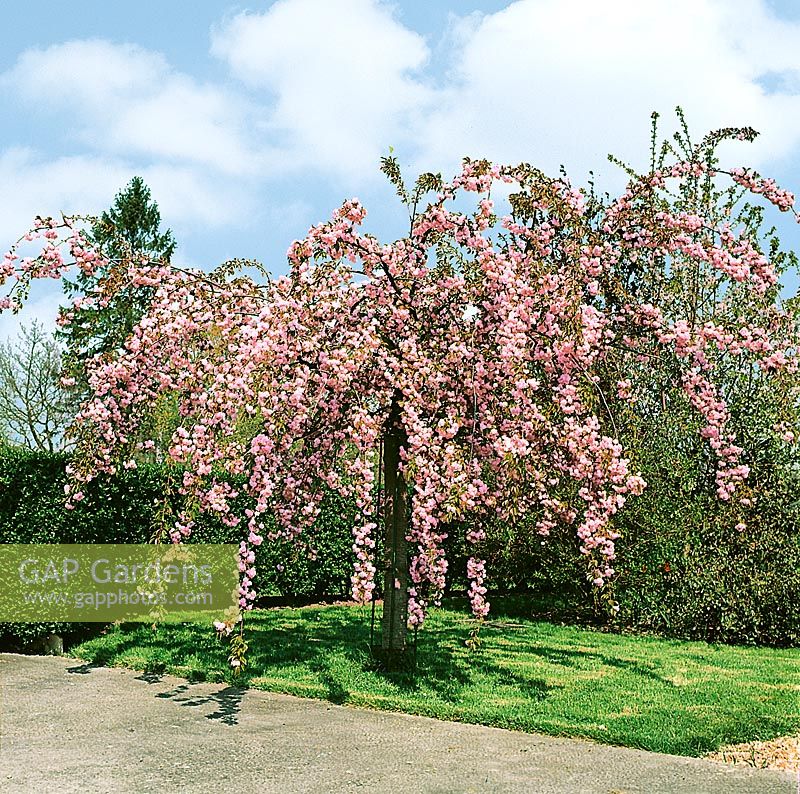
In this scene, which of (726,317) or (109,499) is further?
(726,317)

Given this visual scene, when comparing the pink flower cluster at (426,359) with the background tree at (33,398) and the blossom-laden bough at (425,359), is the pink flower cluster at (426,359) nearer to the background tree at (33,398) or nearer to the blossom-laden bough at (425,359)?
the blossom-laden bough at (425,359)

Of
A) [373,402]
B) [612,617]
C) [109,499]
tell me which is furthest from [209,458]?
[612,617]

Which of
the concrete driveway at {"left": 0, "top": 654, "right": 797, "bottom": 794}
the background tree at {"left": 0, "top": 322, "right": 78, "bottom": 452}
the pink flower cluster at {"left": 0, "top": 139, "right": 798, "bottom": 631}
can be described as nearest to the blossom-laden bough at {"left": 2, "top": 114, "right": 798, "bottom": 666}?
the pink flower cluster at {"left": 0, "top": 139, "right": 798, "bottom": 631}

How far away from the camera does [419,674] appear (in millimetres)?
7883

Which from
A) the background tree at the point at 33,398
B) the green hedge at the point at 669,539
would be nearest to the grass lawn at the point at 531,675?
the green hedge at the point at 669,539

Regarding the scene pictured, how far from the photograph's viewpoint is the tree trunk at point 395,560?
803 centimetres

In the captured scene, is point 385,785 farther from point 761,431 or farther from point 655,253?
point 761,431

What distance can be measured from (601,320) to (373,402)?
194cm

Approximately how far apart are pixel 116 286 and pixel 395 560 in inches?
129

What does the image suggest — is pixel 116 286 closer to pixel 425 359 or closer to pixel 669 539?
pixel 425 359

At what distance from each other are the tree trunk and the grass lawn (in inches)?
11.3

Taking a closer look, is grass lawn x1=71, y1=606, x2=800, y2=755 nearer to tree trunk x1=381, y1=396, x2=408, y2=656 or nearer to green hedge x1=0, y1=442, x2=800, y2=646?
tree trunk x1=381, y1=396, x2=408, y2=656

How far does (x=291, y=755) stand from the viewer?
5879mm

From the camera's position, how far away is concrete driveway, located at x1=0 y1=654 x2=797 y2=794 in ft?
17.5
